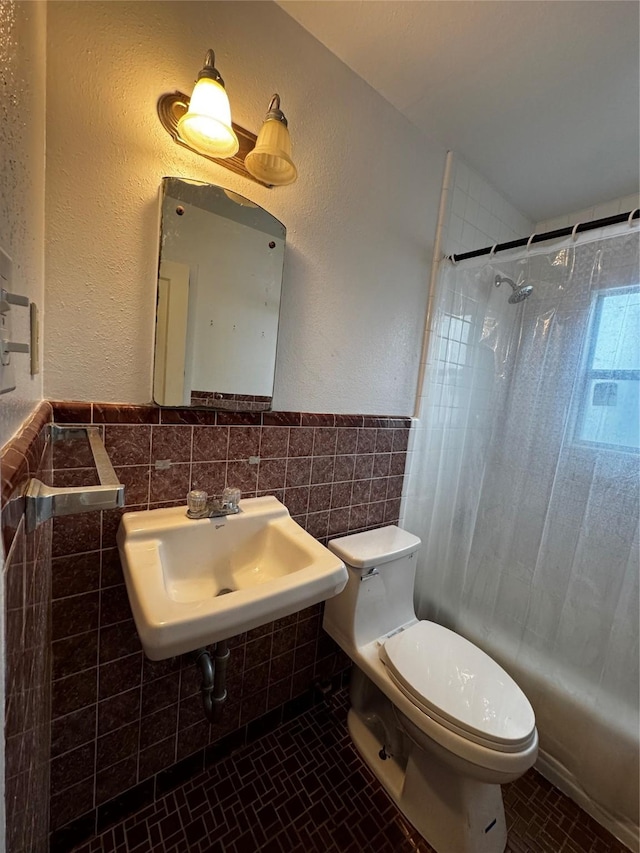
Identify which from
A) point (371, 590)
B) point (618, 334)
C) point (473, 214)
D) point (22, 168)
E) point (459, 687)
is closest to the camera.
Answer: point (22, 168)

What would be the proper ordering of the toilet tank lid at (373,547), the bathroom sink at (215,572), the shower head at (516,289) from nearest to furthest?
1. the bathroom sink at (215,572)
2. the toilet tank lid at (373,547)
3. the shower head at (516,289)

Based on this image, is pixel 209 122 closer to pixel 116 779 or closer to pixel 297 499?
pixel 297 499

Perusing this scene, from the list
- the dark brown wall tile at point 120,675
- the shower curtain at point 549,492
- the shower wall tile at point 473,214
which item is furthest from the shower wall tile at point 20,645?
the shower wall tile at point 473,214

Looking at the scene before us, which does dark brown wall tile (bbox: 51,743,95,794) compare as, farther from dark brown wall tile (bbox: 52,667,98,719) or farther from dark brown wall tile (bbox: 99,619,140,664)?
dark brown wall tile (bbox: 99,619,140,664)

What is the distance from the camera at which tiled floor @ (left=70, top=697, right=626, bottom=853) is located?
963 mm

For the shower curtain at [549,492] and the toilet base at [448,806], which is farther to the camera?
the shower curtain at [549,492]

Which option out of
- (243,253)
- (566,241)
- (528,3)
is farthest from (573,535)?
(528,3)

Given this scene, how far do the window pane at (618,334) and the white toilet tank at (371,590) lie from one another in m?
0.94

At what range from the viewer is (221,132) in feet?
2.70

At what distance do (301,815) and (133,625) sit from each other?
2.66 ft

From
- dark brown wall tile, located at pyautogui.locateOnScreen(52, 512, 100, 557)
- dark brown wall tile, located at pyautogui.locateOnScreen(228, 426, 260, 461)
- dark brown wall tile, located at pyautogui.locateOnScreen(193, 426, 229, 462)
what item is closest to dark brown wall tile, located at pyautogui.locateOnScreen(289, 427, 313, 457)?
dark brown wall tile, located at pyautogui.locateOnScreen(228, 426, 260, 461)

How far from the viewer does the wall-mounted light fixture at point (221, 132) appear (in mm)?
771

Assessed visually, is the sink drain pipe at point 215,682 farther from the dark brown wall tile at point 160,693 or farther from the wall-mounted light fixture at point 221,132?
the wall-mounted light fixture at point 221,132

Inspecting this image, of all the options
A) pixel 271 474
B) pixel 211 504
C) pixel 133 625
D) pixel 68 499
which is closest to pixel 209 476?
pixel 211 504
